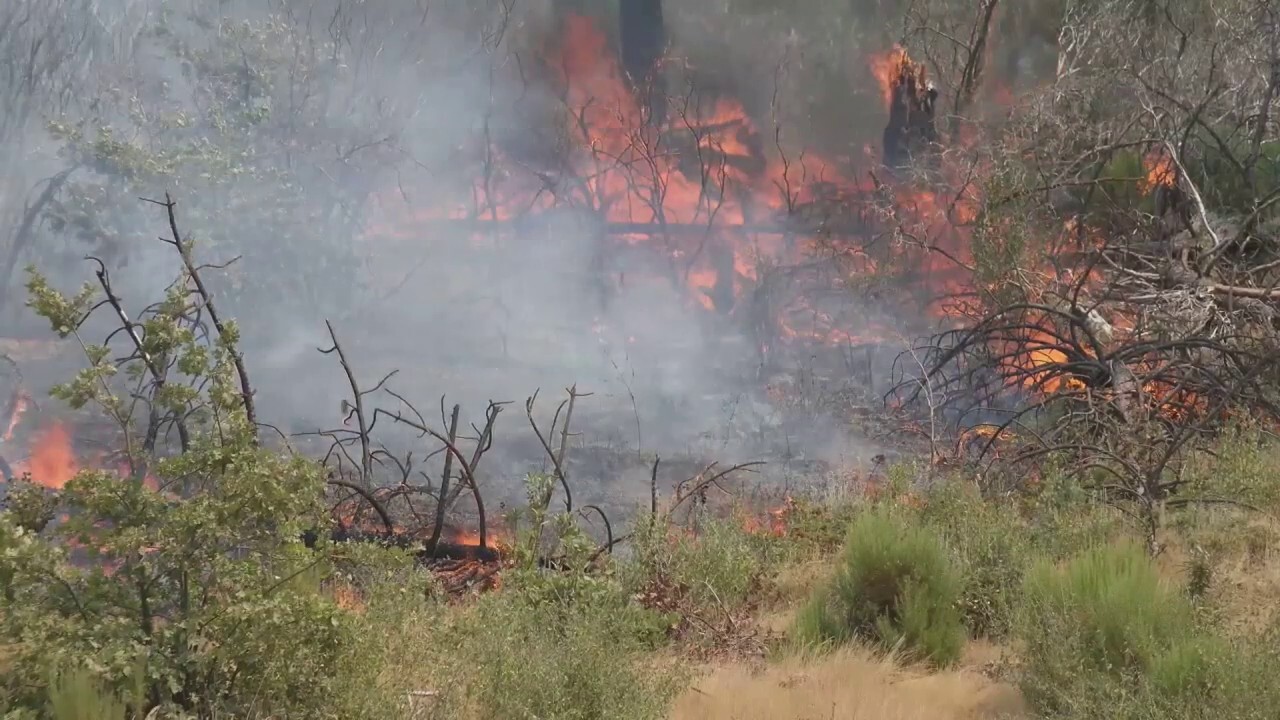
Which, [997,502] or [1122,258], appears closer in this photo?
[997,502]

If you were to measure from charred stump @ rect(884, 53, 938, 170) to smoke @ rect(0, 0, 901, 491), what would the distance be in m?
2.94

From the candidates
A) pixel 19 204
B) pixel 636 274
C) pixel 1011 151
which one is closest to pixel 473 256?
pixel 636 274

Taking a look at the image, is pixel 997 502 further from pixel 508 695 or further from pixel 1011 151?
pixel 1011 151

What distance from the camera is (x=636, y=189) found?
38.5 feet

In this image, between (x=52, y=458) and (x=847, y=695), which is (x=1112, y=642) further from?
(x=52, y=458)

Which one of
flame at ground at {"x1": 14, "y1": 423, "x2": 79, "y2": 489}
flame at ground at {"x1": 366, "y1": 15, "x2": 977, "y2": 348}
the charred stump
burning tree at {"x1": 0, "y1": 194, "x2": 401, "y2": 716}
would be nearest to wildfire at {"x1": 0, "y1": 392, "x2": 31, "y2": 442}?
flame at ground at {"x1": 14, "y1": 423, "x2": 79, "y2": 489}

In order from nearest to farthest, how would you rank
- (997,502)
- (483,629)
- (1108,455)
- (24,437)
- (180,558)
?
(180,558) → (483,629) → (1108,455) → (997,502) → (24,437)

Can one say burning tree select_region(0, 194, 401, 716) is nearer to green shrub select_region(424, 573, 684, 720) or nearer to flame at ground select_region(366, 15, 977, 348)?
green shrub select_region(424, 573, 684, 720)

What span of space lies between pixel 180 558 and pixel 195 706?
0.45 m

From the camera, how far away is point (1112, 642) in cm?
336

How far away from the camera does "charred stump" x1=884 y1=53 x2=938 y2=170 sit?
40.0 feet

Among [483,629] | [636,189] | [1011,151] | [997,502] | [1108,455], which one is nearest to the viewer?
[483,629]

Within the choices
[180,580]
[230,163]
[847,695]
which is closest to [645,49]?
[230,163]

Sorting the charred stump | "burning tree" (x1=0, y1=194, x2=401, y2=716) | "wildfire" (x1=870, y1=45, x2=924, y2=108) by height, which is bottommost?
"burning tree" (x1=0, y1=194, x2=401, y2=716)
